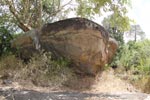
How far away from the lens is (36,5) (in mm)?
15156

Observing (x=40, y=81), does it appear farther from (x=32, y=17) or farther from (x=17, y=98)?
(x=32, y=17)

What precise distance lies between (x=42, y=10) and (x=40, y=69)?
6.06 m

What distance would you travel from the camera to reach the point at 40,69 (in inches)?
416

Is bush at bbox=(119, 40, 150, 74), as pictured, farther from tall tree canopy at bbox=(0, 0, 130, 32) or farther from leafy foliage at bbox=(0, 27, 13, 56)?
leafy foliage at bbox=(0, 27, 13, 56)

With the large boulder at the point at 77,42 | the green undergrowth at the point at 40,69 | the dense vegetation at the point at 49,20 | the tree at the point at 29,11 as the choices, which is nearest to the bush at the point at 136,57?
the dense vegetation at the point at 49,20

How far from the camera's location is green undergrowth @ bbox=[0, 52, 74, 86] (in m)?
10.1

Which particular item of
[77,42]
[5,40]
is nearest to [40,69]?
[77,42]

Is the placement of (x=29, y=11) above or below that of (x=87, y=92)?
above

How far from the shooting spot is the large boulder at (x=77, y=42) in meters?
11.3

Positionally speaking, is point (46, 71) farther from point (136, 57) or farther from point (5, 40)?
point (136, 57)

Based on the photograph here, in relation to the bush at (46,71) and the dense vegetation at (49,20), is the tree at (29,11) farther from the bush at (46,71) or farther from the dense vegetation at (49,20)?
the bush at (46,71)

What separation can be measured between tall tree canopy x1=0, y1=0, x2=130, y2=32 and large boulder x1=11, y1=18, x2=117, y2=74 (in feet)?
4.70

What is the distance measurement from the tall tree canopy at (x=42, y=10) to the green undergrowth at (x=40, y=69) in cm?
307

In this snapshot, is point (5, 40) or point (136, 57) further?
point (136, 57)
